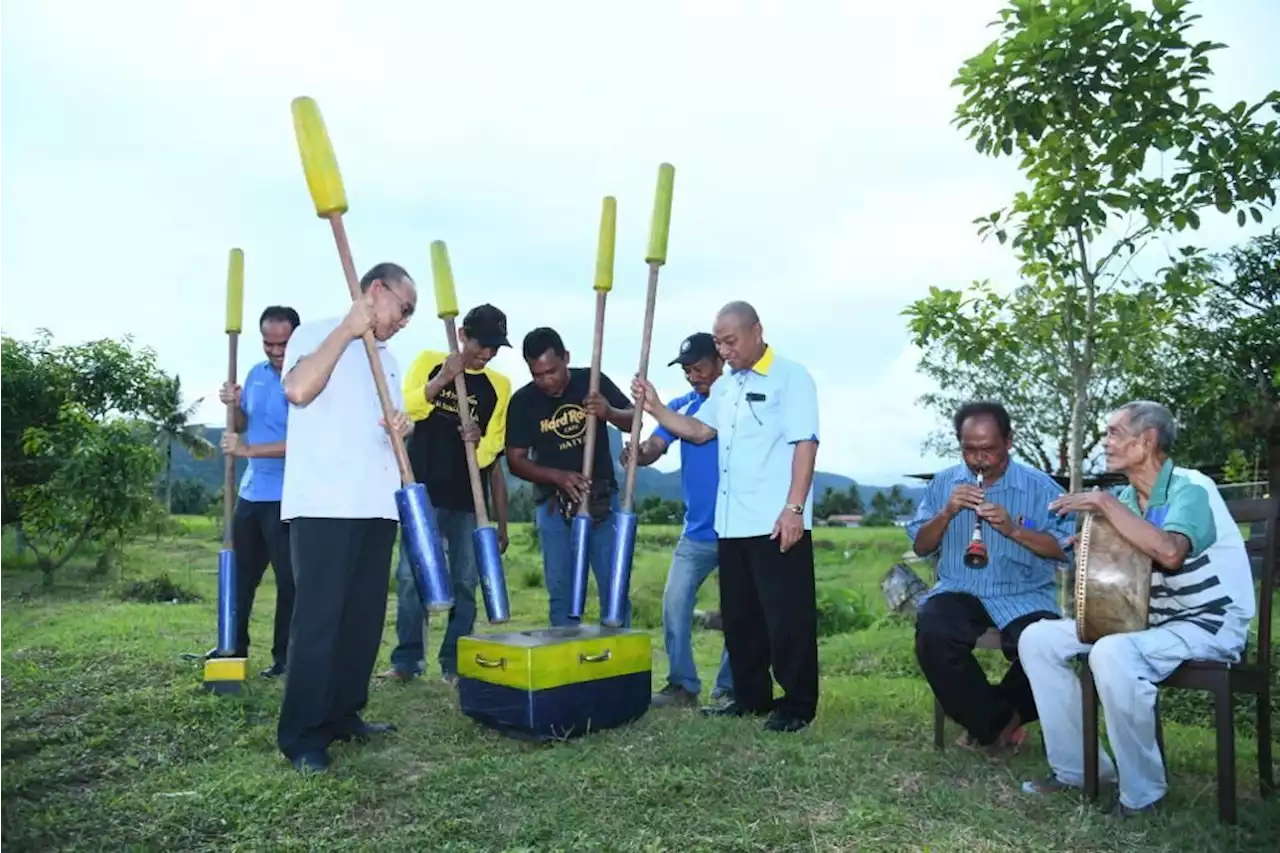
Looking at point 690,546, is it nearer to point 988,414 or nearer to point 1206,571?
point 988,414

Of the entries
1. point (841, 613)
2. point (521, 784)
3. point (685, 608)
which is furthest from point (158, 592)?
point (521, 784)

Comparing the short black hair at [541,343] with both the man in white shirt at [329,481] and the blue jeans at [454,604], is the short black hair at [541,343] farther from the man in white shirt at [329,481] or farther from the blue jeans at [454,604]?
the man in white shirt at [329,481]

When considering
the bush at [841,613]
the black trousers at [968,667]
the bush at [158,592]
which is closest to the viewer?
the black trousers at [968,667]

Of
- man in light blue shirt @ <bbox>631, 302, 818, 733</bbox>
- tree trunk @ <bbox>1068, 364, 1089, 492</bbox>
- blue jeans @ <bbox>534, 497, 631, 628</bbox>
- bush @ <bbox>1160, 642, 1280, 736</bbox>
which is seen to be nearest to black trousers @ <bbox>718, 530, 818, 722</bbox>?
man in light blue shirt @ <bbox>631, 302, 818, 733</bbox>

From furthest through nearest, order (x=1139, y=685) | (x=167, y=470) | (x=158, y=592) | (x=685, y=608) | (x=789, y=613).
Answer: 1. (x=167, y=470)
2. (x=158, y=592)
3. (x=685, y=608)
4. (x=789, y=613)
5. (x=1139, y=685)

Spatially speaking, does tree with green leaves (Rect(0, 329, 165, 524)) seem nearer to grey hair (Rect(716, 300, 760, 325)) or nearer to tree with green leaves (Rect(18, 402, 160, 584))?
tree with green leaves (Rect(18, 402, 160, 584))

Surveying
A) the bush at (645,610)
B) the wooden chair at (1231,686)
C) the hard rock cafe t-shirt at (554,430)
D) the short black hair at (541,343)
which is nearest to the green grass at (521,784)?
the wooden chair at (1231,686)

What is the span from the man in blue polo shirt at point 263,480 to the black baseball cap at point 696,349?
190cm

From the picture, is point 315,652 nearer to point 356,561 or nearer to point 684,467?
point 356,561

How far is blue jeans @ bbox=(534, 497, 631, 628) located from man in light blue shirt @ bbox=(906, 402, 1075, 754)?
143 centimetres

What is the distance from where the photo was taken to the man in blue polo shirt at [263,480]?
5.30 metres

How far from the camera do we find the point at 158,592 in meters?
11.0

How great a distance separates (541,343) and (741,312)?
996 mm

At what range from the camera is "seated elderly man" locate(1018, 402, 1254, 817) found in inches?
135
